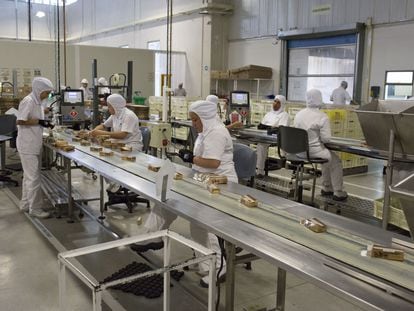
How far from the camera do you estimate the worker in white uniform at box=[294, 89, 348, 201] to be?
177 inches

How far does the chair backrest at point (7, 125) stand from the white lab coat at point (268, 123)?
3270 millimetres

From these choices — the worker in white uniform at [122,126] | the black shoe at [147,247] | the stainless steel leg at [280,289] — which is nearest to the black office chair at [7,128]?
the worker in white uniform at [122,126]

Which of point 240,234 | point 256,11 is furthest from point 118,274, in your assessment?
point 256,11

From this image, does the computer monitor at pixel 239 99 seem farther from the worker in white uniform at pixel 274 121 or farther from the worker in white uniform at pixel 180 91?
the worker in white uniform at pixel 180 91

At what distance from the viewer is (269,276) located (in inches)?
122

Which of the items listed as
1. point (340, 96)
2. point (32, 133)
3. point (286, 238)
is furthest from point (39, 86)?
point (340, 96)

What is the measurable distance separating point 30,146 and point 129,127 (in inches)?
37.3

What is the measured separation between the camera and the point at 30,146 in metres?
4.09

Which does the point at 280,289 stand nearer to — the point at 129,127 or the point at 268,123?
the point at 129,127

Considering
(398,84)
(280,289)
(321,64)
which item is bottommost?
(280,289)

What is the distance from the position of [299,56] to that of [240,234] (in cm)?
852

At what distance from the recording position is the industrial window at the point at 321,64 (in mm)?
8570

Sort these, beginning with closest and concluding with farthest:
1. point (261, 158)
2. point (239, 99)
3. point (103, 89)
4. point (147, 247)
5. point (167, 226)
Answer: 1. point (167, 226)
2. point (147, 247)
3. point (261, 158)
4. point (239, 99)
5. point (103, 89)

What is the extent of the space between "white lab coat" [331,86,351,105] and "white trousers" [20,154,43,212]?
5812 mm
